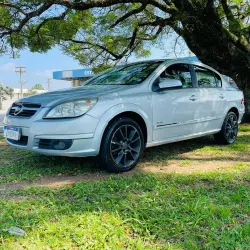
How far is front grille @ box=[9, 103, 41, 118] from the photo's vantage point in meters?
3.79

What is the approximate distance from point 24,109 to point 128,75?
5.47ft

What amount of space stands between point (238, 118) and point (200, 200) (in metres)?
3.80

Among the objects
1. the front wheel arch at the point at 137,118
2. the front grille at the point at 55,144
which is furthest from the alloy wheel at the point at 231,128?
the front grille at the point at 55,144

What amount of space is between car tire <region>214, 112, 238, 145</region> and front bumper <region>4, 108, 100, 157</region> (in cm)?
303

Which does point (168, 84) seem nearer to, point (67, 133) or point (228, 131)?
point (67, 133)

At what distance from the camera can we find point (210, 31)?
25.8 ft

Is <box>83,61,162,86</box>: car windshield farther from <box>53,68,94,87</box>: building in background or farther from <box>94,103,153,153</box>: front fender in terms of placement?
<box>53,68,94,87</box>: building in background

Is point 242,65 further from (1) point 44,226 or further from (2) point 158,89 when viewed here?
(1) point 44,226

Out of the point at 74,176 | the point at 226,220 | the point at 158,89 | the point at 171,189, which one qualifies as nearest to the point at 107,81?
the point at 158,89

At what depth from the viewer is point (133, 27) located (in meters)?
9.87

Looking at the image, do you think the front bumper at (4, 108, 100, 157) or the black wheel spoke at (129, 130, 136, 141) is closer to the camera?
the front bumper at (4, 108, 100, 157)

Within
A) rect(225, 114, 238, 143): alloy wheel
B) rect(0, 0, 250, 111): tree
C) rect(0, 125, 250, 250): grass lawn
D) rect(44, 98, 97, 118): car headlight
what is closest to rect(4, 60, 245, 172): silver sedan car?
rect(44, 98, 97, 118): car headlight

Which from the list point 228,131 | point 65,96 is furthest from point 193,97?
point 65,96

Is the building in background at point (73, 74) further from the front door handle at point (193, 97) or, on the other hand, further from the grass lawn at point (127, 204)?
the grass lawn at point (127, 204)
